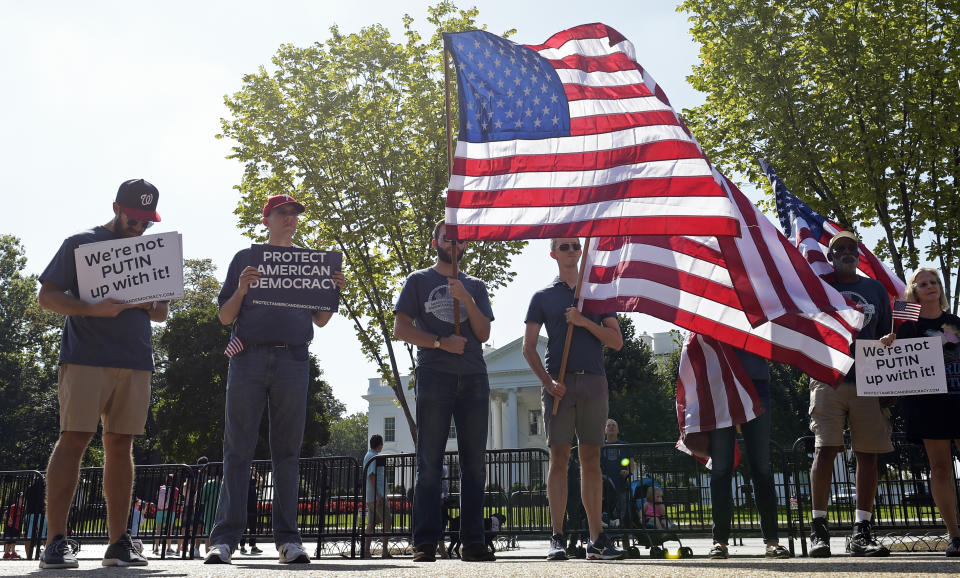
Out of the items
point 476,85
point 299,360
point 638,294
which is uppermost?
point 476,85

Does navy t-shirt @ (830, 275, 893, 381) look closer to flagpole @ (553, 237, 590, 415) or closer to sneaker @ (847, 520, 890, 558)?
sneaker @ (847, 520, 890, 558)

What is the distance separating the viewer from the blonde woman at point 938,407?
6.15 m

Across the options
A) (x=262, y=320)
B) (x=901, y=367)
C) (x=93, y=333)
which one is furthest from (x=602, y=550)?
(x=93, y=333)

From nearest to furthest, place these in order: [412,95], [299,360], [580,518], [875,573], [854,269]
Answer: [875,573] < [299,360] < [854,269] < [580,518] < [412,95]

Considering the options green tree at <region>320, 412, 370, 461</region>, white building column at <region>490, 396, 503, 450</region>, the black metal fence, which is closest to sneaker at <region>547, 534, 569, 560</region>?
the black metal fence

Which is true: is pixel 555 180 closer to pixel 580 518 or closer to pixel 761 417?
pixel 761 417

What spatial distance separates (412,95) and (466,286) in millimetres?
13537

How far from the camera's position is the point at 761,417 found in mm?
6121

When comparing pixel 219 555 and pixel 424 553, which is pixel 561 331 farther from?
pixel 219 555

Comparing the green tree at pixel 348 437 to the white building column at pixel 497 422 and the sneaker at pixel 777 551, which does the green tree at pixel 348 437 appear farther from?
the sneaker at pixel 777 551

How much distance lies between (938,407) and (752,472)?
152 centimetres

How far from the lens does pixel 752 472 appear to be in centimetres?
619

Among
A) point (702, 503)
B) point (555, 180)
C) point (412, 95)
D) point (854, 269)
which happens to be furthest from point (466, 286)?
point (412, 95)

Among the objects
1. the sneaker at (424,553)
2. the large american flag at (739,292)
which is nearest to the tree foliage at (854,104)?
the large american flag at (739,292)
